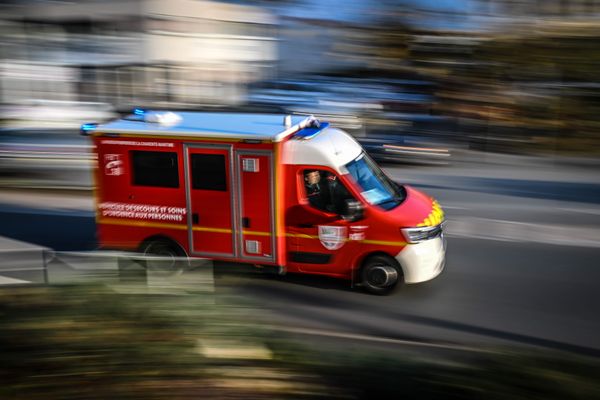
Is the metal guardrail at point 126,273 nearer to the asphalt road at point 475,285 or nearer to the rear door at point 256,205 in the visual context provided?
the asphalt road at point 475,285

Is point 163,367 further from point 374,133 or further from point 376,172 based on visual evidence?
point 374,133

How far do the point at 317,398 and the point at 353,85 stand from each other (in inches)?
752

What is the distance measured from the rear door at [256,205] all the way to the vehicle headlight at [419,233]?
1.74 metres

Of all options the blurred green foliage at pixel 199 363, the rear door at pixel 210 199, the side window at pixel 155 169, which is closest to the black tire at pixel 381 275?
the rear door at pixel 210 199

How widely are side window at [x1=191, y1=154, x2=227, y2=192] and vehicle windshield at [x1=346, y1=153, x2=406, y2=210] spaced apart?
1.67m

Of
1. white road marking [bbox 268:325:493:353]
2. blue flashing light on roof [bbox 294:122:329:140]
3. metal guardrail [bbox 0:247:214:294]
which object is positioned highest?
blue flashing light on roof [bbox 294:122:329:140]

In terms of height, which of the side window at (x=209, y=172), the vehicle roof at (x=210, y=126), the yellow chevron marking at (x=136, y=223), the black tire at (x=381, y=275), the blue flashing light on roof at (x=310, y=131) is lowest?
the black tire at (x=381, y=275)

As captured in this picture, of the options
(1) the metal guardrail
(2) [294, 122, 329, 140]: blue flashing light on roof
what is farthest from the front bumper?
(1) the metal guardrail

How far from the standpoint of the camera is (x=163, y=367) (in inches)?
171

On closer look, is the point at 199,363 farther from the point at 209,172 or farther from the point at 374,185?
the point at 374,185

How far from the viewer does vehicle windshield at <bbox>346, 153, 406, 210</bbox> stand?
8.40 metres

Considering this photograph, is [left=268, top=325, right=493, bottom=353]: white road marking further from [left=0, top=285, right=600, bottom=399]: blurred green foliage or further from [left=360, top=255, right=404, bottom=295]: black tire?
[left=0, top=285, right=600, bottom=399]: blurred green foliage

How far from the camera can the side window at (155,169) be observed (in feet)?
28.2

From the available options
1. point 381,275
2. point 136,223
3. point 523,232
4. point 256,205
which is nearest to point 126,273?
point 256,205
